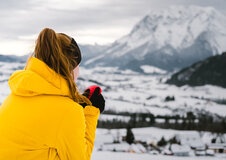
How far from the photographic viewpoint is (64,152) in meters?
1.49

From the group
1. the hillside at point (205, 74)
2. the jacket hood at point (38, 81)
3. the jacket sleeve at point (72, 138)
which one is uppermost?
the hillside at point (205, 74)

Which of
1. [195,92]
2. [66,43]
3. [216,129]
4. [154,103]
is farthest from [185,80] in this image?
[66,43]

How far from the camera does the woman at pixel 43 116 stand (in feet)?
4.75

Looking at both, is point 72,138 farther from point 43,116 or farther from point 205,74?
point 205,74

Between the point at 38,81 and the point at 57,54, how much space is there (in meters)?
0.22

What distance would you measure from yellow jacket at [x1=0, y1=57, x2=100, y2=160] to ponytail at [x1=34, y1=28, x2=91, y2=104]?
8cm

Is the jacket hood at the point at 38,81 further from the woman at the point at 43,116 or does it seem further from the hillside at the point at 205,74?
the hillside at the point at 205,74

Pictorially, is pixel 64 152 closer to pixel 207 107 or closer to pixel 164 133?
pixel 164 133

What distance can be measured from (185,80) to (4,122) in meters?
153

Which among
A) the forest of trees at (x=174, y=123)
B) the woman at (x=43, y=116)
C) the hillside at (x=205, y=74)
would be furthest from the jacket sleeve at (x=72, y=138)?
the hillside at (x=205, y=74)

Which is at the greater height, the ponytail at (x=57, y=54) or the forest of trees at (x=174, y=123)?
the ponytail at (x=57, y=54)

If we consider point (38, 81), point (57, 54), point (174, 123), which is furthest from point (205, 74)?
point (38, 81)

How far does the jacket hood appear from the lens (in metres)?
1.46

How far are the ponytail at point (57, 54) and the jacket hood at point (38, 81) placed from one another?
4 cm
